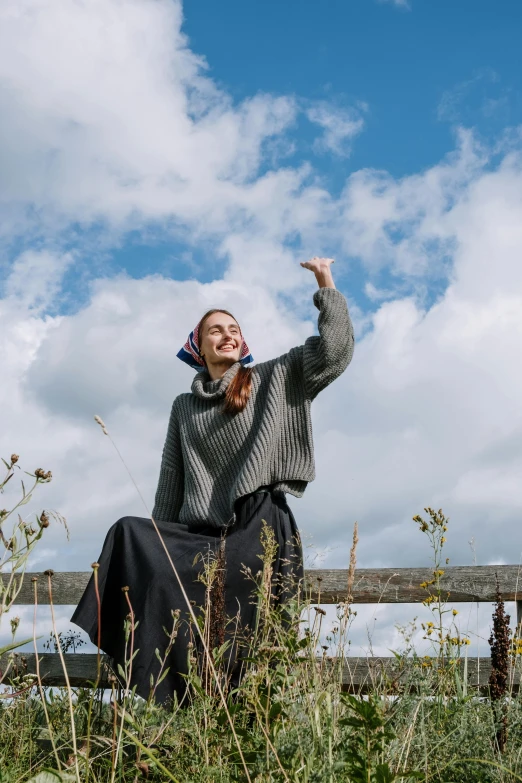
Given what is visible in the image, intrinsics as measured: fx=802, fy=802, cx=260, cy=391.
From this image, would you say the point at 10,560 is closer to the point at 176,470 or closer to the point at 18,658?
the point at 176,470

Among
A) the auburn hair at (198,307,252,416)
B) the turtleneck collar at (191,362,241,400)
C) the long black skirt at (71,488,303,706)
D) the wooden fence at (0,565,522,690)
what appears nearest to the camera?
the long black skirt at (71,488,303,706)

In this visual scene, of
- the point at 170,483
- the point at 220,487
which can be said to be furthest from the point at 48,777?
the point at 170,483

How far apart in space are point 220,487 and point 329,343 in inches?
38.3

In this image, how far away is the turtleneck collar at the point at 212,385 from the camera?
446 cm

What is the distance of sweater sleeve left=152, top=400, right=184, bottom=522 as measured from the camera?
4.65 m

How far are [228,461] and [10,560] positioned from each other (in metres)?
2.37

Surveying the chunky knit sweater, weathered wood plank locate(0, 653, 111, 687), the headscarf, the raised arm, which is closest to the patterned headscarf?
the headscarf

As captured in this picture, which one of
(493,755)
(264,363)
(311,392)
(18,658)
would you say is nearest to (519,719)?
(493,755)

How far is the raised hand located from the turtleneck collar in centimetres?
68

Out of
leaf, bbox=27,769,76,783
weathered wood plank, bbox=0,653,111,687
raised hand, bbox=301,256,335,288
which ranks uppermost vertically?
raised hand, bbox=301,256,335,288

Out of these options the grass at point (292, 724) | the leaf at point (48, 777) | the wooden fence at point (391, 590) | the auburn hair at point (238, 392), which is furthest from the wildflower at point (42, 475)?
the wooden fence at point (391, 590)

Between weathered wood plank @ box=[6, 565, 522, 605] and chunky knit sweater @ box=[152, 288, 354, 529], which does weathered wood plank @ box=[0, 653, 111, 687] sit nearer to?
weathered wood plank @ box=[6, 565, 522, 605]

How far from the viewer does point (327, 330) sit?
13.6 feet

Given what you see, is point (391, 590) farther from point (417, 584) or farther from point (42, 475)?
point (42, 475)
